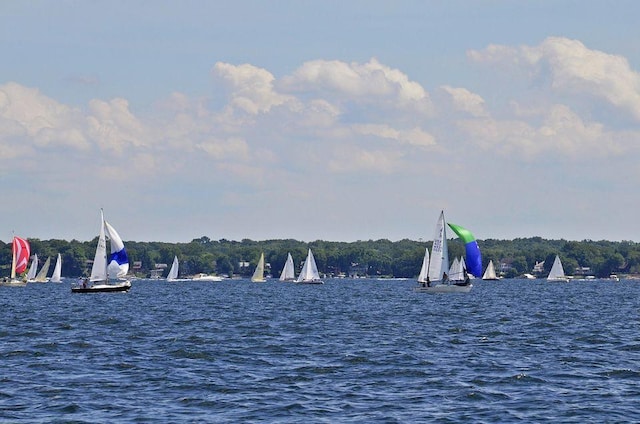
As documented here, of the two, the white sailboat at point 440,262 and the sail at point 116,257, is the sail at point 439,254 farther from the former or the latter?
the sail at point 116,257

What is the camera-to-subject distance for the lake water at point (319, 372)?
3088 centimetres

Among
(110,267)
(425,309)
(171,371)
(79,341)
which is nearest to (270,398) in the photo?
(171,371)

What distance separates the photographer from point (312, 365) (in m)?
41.3

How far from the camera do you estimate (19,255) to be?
17075 centimetres

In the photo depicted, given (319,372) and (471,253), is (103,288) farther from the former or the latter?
(319,372)

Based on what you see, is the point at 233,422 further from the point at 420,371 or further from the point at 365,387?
the point at 420,371

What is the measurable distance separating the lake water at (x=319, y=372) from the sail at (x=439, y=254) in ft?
168

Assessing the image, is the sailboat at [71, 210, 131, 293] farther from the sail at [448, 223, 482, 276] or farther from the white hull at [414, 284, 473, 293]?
the sail at [448, 223, 482, 276]

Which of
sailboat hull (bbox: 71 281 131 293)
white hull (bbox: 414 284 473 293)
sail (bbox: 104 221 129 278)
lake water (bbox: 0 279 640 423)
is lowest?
lake water (bbox: 0 279 640 423)

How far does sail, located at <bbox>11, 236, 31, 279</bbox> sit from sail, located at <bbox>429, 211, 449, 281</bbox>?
75.3m

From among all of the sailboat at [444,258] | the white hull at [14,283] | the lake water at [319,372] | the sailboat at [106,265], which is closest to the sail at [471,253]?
the sailboat at [444,258]

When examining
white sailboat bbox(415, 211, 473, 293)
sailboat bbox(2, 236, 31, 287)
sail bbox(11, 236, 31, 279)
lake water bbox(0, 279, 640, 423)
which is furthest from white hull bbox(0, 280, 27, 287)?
lake water bbox(0, 279, 640, 423)

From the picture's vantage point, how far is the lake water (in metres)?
30.9

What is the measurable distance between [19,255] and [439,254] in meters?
78.8
